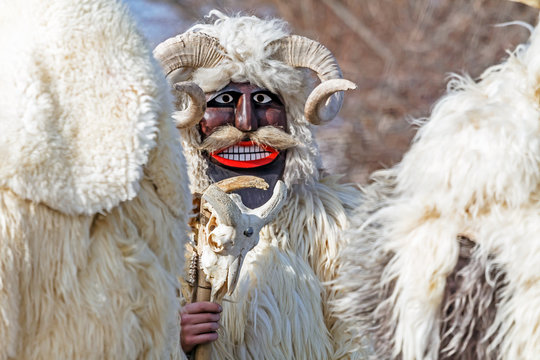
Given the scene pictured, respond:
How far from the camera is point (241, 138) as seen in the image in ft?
8.80

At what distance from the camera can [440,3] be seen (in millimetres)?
6293

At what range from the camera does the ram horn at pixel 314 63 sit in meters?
2.73

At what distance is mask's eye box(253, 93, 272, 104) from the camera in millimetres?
2742

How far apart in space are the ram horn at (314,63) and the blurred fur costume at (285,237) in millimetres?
35

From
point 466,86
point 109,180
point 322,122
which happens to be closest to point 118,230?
point 109,180

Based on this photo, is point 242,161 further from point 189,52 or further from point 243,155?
point 189,52

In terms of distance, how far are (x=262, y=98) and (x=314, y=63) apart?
224 millimetres

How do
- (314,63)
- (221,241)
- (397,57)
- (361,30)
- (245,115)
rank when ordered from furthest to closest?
(361,30) < (397,57) < (314,63) < (245,115) < (221,241)

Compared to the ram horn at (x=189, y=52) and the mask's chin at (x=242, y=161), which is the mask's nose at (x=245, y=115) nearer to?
the mask's chin at (x=242, y=161)

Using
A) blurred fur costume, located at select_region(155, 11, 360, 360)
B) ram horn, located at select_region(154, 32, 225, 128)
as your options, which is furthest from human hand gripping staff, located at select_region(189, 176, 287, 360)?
ram horn, located at select_region(154, 32, 225, 128)

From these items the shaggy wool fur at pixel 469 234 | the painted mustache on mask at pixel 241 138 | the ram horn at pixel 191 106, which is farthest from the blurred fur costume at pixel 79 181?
the painted mustache on mask at pixel 241 138

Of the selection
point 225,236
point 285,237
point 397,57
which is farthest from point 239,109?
point 397,57

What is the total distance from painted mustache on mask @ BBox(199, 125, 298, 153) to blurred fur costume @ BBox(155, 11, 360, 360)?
5 cm

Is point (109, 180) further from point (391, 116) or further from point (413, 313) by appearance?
point (391, 116)
